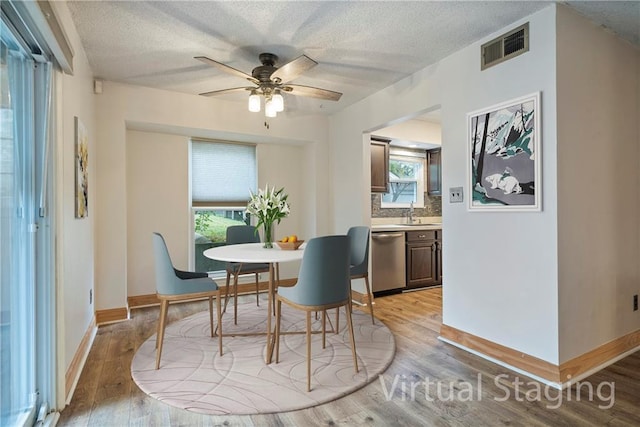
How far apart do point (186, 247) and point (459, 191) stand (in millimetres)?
3225

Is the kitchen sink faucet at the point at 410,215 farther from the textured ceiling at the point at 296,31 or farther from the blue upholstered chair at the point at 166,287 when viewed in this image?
the blue upholstered chair at the point at 166,287

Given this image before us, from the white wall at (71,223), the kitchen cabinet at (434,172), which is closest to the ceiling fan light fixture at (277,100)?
the white wall at (71,223)

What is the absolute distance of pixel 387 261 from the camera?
431 centimetres

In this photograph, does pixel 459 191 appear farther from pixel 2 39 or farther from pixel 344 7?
pixel 2 39

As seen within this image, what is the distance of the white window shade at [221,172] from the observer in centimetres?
428

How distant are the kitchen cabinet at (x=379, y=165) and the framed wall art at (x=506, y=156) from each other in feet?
6.47

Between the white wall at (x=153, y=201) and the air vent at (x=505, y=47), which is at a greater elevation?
the air vent at (x=505, y=47)

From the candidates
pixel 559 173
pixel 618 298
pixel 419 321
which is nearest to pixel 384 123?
pixel 559 173

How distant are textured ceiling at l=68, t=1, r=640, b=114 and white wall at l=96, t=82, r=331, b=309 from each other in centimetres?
39

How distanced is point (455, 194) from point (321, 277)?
1411 mm

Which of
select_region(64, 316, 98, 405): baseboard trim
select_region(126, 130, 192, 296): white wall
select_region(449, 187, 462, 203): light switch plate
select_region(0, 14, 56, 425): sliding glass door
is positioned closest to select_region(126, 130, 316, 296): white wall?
select_region(126, 130, 192, 296): white wall

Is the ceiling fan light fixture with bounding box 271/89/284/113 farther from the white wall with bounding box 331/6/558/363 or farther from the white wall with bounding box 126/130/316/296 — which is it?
the white wall with bounding box 126/130/316/296

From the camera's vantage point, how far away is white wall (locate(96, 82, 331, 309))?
3.38 meters

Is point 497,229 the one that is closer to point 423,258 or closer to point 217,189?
point 423,258
